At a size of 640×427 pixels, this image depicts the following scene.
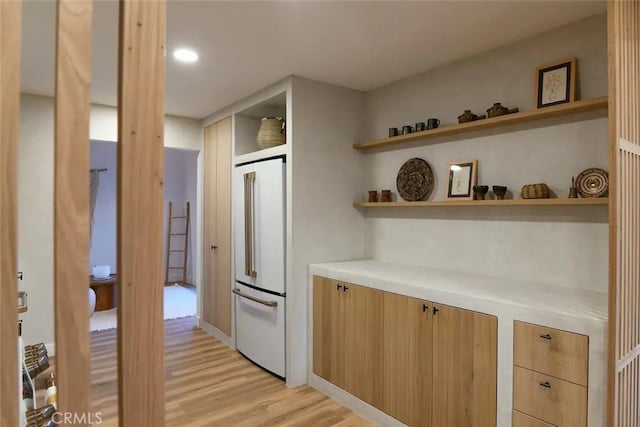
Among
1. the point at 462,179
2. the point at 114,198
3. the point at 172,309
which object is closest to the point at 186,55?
the point at 462,179

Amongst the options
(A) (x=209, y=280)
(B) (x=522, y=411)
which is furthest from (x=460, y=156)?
(A) (x=209, y=280)

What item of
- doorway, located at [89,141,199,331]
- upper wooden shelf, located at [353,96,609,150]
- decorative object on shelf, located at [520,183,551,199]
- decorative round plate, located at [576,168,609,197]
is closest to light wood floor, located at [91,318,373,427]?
doorway, located at [89,141,199,331]

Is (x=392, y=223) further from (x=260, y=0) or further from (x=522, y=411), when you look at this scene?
(x=260, y=0)

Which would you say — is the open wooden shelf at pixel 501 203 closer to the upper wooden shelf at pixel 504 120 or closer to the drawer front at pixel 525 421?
the upper wooden shelf at pixel 504 120

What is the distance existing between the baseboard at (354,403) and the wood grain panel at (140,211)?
2.09 m

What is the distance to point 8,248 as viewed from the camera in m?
0.70

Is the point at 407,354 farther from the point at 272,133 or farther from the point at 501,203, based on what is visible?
the point at 272,133

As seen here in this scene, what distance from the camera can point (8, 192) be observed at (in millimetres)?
697

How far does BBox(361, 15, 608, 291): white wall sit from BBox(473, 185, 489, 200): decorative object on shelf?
0.12 m

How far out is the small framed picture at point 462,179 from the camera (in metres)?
2.69

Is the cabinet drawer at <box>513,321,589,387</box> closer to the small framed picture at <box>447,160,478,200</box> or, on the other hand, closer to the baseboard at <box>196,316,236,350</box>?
the small framed picture at <box>447,160,478,200</box>

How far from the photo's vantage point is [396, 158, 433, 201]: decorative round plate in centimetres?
300

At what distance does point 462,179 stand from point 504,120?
52 centimetres

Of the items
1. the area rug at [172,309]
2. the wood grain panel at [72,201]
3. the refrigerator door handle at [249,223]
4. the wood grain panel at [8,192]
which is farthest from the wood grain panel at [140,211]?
the area rug at [172,309]
